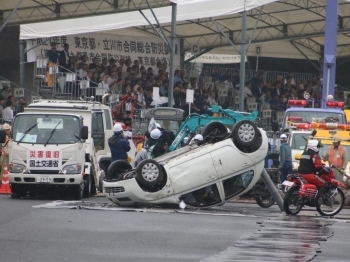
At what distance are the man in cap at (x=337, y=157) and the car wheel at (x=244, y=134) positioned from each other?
475cm

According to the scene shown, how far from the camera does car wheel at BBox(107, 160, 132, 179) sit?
20.6 metres

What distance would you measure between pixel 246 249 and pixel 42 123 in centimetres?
1043

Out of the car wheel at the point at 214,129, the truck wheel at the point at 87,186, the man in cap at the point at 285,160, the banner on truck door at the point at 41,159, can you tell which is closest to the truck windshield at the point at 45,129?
the banner on truck door at the point at 41,159

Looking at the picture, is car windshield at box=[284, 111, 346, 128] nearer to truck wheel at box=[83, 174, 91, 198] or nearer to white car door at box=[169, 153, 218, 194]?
truck wheel at box=[83, 174, 91, 198]

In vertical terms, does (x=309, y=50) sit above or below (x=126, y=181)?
above

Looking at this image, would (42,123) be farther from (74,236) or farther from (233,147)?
(74,236)

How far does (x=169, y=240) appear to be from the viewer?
14414mm

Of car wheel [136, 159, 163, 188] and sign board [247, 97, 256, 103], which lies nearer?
car wheel [136, 159, 163, 188]

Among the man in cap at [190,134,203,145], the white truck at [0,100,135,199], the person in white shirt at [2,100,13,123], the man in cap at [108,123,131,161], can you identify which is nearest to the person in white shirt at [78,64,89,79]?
the person in white shirt at [2,100,13,123]

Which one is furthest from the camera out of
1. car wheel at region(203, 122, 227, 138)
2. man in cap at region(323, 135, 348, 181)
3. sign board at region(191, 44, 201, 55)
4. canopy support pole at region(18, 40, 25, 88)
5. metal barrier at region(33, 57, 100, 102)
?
sign board at region(191, 44, 201, 55)

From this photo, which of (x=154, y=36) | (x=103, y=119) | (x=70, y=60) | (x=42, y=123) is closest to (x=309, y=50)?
(x=154, y=36)

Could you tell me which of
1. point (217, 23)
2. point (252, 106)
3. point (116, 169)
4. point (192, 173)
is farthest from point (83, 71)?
point (192, 173)

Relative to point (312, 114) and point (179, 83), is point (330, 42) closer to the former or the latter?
point (312, 114)

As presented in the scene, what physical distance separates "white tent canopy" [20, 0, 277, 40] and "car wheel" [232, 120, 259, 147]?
1332cm
